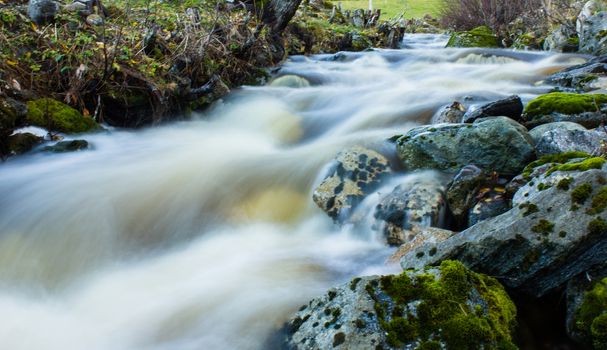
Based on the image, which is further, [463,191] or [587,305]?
[463,191]

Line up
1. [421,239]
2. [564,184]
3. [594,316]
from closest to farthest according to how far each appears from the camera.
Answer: [594,316] → [564,184] → [421,239]

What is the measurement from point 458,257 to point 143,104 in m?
5.94

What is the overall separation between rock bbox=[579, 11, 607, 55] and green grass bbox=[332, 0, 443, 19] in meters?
25.9

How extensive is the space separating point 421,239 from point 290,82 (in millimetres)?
6764

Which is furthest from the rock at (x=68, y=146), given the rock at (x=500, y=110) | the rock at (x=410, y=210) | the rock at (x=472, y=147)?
the rock at (x=500, y=110)

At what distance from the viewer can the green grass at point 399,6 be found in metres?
36.3

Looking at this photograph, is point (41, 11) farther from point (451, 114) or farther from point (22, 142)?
point (451, 114)

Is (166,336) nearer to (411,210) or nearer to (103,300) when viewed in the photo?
(103,300)

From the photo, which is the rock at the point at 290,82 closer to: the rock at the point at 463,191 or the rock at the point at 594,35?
the rock at the point at 463,191

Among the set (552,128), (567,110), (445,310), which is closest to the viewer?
(445,310)

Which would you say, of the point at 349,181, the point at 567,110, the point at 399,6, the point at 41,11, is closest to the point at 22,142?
the point at 41,11

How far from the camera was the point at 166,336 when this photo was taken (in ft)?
9.41

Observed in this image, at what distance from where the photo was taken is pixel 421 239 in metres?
3.57

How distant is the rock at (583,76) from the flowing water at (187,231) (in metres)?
0.54
